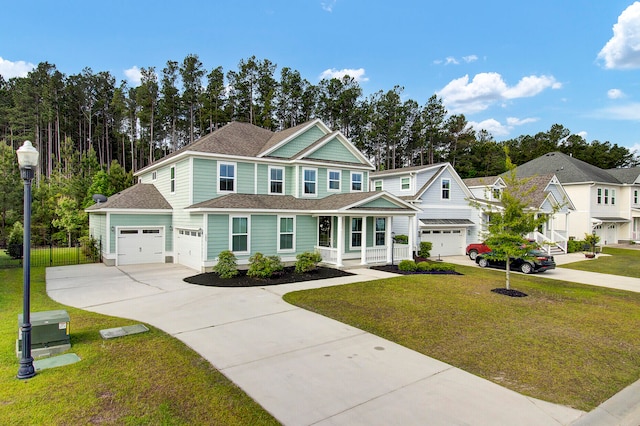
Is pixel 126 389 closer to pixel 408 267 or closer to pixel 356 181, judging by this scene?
pixel 408 267

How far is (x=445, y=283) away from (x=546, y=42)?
17.4m

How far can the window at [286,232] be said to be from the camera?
17953 mm

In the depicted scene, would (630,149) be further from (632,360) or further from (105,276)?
(105,276)

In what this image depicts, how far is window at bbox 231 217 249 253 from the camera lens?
1656 centimetres

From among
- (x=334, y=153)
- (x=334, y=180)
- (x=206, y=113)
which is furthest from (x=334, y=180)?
(x=206, y=113)

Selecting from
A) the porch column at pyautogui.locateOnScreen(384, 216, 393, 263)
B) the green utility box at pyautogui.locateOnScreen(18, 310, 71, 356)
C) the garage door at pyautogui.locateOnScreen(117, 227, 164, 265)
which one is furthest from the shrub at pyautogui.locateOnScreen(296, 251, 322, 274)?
the green utility box at pyautogui.locateOnScreen(18, 310, 71, 356)

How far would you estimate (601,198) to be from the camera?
3366 cm

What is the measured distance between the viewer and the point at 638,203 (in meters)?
35.8

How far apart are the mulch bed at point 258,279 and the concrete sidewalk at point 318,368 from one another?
6.53 ft

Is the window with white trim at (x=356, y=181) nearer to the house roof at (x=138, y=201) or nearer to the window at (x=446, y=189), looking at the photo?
the window at (x=446, y=189)

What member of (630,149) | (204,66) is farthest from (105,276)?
(630,149)

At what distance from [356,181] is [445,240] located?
838 centimetres

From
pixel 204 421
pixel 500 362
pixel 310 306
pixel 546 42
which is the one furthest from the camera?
pixel 546 42

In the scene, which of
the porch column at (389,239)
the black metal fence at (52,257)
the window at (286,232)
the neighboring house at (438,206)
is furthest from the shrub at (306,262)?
the black metal fence at (52,257)
